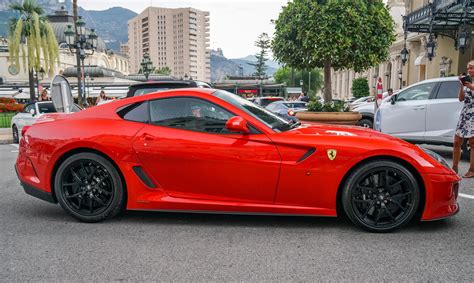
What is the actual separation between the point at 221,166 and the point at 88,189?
1.45 m

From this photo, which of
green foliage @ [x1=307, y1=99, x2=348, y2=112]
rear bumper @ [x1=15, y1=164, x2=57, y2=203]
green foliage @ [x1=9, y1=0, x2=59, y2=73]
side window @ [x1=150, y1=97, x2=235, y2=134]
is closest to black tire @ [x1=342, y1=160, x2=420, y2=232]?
side window @ [x1=150, y1=97, x2=235, y2=134]

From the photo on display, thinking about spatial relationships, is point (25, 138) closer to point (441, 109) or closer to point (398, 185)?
point (398, 185)

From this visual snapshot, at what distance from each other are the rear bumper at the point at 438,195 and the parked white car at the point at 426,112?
4.95 m

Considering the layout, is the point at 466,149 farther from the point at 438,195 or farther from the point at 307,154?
the point at 307,154

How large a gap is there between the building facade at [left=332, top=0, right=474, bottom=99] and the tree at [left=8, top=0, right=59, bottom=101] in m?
24.3

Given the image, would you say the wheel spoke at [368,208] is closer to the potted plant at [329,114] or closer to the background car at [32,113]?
the potted plant at [329,114]

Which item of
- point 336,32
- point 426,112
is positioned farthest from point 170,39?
point 426,112

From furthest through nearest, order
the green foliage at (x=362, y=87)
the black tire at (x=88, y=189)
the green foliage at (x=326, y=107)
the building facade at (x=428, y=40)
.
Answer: the green foliage at (x=362, y=87)
the building facade at (x=428, y=40)
the green foliage at (x=326, y=107)
the black tire at (x=88, y=189)

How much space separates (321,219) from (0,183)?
16.7 feet

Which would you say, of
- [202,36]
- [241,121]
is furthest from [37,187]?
[202,36]

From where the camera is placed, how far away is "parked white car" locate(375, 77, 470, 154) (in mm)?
8148

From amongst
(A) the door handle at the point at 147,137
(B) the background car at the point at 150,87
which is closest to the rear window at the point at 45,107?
(B) the background car at the point at 150,87

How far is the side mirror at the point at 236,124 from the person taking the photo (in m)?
3.77

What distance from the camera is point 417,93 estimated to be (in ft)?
28.7
